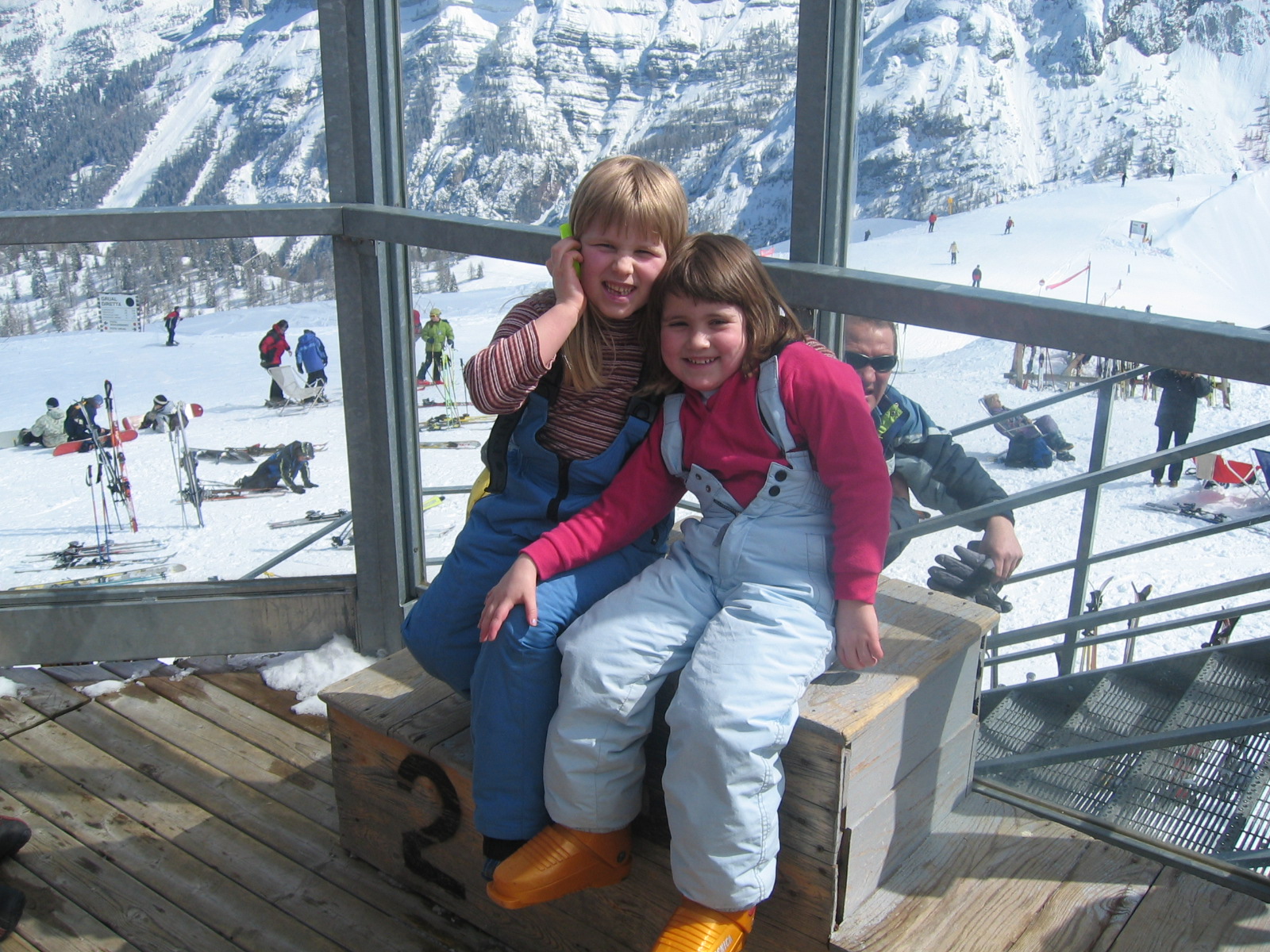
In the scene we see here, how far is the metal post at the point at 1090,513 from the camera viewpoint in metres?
1.95

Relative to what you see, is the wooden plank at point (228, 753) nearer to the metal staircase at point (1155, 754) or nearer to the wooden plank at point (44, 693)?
the wooden plank at point (44, 693)

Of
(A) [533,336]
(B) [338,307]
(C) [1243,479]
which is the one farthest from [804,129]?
(B) [338,307]

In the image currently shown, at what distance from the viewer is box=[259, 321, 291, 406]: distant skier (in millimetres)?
2941

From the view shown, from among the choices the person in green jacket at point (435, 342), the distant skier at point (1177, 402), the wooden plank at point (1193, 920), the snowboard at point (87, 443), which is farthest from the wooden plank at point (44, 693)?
the distant skier at point (1177, 402)

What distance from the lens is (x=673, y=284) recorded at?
179 centimetres

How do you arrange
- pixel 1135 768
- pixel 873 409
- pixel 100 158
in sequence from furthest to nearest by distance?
pixel 100 158
pixel 1135 768
pixel 873 409

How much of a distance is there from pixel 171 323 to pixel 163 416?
0.82 feet

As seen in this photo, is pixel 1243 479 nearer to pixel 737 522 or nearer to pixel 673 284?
pixel 737 522

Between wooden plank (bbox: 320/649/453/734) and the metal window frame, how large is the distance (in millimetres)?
809

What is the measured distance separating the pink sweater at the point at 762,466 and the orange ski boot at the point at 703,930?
0.49 meters

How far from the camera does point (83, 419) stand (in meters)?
2.94

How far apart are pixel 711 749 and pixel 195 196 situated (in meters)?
2.11

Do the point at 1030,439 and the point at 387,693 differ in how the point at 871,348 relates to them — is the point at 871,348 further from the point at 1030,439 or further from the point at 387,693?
the point at 387,693

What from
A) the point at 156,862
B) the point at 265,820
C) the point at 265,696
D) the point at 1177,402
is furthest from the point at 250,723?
the point at 1177,402
